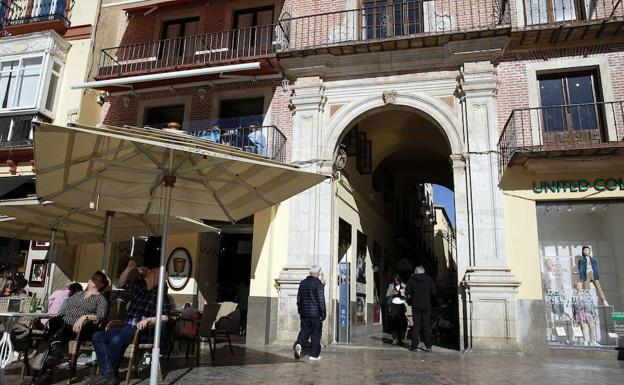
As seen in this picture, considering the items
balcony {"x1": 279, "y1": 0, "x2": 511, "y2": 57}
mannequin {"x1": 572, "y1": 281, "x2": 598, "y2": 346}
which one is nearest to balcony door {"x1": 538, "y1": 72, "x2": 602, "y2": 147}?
balcony {"x1": 279, "y1": 0, "x2": 511, "y2": 57}

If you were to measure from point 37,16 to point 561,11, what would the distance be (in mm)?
15468

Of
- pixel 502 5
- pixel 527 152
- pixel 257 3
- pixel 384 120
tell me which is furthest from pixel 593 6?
pixel 257 3

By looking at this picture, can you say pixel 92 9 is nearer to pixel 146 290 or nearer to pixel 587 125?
pixel 146 290

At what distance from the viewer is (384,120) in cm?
1445

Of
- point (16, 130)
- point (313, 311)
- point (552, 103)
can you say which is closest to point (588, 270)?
point (552, 103)

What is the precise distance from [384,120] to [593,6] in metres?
5.94

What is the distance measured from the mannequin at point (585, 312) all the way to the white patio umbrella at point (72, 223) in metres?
7.80

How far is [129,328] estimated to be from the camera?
18.4ft

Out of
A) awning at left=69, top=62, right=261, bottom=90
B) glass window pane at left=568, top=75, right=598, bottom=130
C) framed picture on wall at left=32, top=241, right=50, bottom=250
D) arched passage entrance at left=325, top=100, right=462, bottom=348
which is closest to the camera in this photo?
glass window pane at left=568, top=75, right=598, bottom=130

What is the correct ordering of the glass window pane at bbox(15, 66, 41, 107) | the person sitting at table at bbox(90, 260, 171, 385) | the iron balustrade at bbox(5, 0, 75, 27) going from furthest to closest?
1. the iron balustrade at bbox(5, 0, 75, 27)
2. the glass window pane at bbox(15, 66, 41, 107)
3. the person sitting at table at bbox(90, 260, 171, 385)

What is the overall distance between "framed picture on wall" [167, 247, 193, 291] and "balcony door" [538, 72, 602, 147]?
921cm

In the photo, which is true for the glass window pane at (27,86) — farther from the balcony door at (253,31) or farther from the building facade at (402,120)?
the balcony door at (253,31)

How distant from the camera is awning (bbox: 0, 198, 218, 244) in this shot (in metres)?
8.50

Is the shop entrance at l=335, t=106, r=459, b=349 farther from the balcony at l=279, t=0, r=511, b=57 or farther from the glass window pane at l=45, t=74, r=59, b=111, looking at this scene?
the glass window pane at l=45, t=74, r=59, b=111
